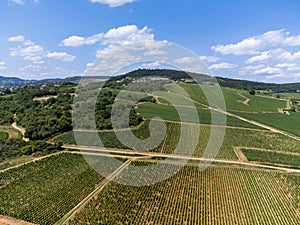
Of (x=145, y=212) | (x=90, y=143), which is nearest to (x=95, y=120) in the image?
(x=90, y=143)

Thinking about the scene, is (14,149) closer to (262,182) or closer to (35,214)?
(35,214)

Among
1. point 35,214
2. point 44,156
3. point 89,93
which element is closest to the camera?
point 35,214

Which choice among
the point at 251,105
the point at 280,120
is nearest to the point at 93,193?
the point at 280,120

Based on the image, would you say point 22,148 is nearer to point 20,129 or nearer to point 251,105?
point 20,129

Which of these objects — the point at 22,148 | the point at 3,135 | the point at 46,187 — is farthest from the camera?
the point at 3,135

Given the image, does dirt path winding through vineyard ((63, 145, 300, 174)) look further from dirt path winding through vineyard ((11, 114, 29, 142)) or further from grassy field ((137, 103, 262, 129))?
grassy field ((137, 103, 262, 129))

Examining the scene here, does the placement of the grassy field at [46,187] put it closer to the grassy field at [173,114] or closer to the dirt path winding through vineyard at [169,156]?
A: the dirt path winding through vineyard at [169,156]

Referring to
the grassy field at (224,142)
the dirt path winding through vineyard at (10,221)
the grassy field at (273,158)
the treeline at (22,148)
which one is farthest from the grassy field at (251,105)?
the dirt path winding through vineyard at (10,221)
